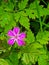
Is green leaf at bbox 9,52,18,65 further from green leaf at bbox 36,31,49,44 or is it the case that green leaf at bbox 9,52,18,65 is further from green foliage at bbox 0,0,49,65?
green leaf at bbox 36,31,49,44

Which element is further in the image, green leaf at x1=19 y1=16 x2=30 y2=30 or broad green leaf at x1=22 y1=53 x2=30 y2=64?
green leaf at x1=19 y1=16 x2=30 y2=30

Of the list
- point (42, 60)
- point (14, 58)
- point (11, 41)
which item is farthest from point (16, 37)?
point (42, 60)

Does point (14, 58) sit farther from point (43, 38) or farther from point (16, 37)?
point (43, 38)

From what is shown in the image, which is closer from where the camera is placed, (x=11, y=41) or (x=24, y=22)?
(x=11, y=41)

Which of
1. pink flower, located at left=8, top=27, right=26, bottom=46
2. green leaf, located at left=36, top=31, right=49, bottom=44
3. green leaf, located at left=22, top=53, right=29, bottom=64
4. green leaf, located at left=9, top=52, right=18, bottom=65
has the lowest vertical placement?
green leaf, located at left=9, top=52, right=18, bottom=65

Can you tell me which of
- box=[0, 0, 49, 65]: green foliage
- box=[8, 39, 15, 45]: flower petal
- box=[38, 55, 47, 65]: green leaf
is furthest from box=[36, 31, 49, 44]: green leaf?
box=[8, 39, 15, 45]: flower petal

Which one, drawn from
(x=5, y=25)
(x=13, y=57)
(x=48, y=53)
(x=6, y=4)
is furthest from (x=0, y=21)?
(x=48, y=53)

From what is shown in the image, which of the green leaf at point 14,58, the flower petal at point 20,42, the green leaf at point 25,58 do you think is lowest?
the green leaf at point 14,58

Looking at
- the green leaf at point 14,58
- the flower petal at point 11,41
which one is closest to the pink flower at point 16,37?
the flower petal at point 11,41

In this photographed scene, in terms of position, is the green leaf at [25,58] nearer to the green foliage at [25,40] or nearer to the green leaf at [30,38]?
the green foliage at [25,40]

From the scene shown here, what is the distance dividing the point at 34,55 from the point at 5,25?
1.30 ft

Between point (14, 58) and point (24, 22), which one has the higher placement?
point (24, 22)

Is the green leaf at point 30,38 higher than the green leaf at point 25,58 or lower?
higher

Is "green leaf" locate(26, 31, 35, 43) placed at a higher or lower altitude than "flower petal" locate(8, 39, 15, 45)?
lower
